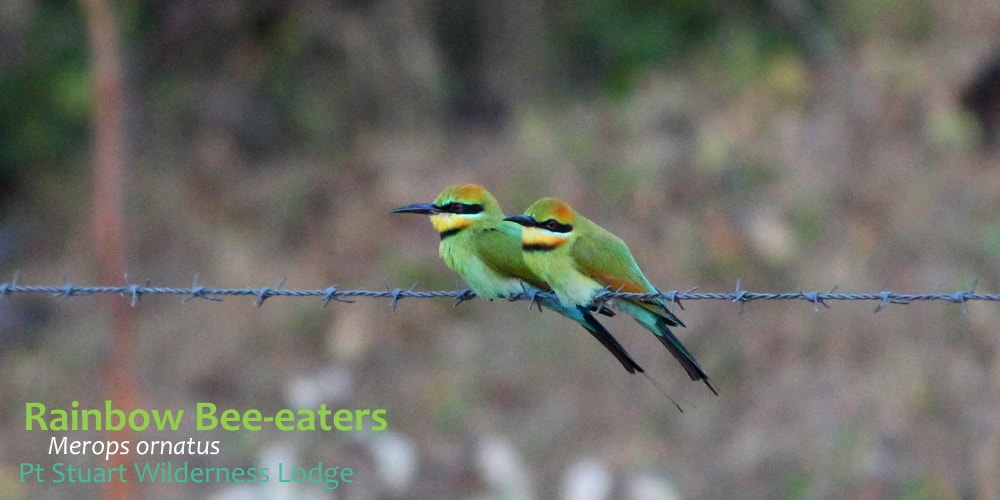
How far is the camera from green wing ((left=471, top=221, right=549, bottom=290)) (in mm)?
4609

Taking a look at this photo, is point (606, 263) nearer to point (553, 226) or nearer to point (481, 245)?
point (553, 226)

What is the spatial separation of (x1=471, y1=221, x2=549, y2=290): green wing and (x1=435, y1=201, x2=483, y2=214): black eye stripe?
79mm

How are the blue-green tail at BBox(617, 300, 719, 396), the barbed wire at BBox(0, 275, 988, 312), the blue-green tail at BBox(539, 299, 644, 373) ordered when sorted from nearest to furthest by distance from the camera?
the barbed wire at BBox(0, 275, 988, 312) < the blue-green tail at BBox(617, 300, 719, 396) < the blue-green tail at BBox(539, 299, 644, 373)

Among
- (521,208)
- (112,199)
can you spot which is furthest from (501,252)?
(112,199)

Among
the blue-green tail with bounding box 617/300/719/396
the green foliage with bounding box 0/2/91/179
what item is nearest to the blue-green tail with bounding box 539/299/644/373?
the blue-green tail with bounding box 617/300/719/396

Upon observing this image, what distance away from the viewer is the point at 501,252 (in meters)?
4.61

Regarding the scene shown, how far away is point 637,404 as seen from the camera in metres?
8.78

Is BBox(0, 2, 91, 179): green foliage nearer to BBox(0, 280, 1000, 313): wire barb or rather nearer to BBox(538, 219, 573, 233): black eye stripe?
BBox(0, 280, 1000, 313): wire barb

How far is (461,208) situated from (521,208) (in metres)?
5.32

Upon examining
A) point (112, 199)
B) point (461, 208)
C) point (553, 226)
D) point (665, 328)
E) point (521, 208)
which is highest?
point (112, 199)

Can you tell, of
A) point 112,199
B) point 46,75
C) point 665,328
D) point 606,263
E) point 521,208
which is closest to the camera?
point 665,328

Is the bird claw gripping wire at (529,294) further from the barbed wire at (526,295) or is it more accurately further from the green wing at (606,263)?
the green wing at (606,263)

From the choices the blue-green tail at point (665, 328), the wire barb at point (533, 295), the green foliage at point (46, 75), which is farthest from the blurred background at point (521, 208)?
the wire barb at point (533, 295)

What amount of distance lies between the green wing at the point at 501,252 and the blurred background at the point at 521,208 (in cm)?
393
